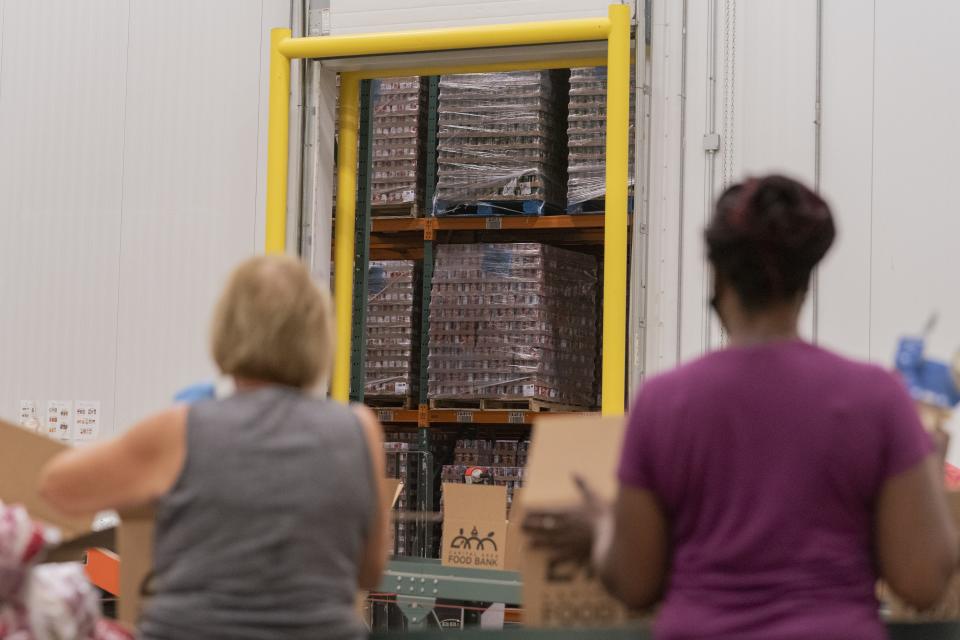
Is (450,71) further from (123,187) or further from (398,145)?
(398,145)

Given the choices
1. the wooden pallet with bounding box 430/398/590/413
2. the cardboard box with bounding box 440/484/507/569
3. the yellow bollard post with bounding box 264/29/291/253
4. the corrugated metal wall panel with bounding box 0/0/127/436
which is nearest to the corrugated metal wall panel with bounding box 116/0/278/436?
the corrugated metal wall panel with bounding box 0/0/127/436

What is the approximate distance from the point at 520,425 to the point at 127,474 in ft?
21.1

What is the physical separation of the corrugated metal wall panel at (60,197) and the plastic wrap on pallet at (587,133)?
247 centimetres

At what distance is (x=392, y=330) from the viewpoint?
309 inches

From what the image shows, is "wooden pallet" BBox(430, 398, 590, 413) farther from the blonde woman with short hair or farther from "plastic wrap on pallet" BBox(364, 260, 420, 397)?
the blonde woman with short hair

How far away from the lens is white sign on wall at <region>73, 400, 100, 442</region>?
19.5 ft

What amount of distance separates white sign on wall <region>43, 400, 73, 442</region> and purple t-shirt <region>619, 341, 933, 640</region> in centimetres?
470

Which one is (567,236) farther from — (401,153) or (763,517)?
(763,517)

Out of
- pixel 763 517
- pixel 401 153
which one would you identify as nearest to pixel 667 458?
pixel 763 517

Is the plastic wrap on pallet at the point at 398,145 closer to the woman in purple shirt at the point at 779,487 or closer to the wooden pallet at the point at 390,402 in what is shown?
the wooden pallet at the point at 390,402

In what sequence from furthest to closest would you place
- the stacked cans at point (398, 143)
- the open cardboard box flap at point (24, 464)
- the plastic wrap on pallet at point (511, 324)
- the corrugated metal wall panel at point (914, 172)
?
the stacked cans at point (398, 143)
the plastic wrap on pallet at point (511, 324)
the corrugated metal wall panel at point (914, 172)
the open cardboard box flap at point (24, 464)

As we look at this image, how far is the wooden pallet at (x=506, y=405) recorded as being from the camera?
735 centimetres

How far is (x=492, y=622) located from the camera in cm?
775

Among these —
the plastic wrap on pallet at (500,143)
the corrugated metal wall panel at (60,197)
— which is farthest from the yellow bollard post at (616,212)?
the corrugated metal wall panel at (60,197)
